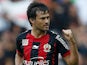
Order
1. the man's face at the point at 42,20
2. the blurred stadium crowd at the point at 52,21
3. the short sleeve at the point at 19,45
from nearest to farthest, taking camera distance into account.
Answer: the man's face at the point at 42,20
the short sleeve at the point at 19,45
the blurred stadium crowd at the point at 52,21

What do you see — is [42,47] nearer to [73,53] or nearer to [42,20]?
[42,20]

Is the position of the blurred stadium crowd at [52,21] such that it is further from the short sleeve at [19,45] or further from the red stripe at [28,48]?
the red stripe at [28,48]

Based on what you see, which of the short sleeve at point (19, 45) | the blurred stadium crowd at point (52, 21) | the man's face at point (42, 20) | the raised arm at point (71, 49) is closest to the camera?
the raised arm at point (71, 49)

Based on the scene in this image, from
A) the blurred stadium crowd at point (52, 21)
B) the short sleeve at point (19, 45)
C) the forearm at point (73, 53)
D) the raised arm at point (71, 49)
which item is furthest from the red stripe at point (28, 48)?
the blurred stadium crowd at point (52, 21)

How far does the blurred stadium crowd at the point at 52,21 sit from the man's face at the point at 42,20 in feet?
16.5

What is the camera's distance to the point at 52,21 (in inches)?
555

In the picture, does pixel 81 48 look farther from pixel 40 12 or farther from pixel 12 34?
pixel 40 12

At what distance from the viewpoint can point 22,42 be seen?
865 centimetres

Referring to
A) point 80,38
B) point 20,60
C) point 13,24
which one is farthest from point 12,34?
point 20,60

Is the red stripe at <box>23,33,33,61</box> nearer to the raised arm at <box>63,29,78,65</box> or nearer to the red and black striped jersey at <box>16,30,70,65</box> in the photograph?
the red and black striped jersey at <box>16,30,70,65</box>

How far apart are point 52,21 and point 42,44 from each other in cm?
563

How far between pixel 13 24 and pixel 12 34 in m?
0.49

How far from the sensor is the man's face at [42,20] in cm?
831

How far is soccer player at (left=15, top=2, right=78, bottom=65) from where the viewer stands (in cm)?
836
